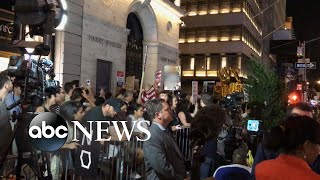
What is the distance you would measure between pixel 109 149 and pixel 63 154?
73cm

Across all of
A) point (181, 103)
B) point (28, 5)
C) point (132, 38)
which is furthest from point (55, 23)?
point (132, 38)

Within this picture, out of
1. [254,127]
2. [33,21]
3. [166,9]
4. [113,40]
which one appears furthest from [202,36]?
[33,21]

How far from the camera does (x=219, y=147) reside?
7461 mm

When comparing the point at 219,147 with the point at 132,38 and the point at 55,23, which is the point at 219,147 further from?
the point at 132,38

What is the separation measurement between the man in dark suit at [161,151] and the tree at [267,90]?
5.61 meters

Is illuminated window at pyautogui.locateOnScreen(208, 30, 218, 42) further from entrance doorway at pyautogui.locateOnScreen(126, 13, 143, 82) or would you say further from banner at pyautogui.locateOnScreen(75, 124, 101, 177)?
banner at pyautogui.locateOnScreen(75, 124, 101, 177)

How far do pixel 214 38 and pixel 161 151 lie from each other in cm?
4185

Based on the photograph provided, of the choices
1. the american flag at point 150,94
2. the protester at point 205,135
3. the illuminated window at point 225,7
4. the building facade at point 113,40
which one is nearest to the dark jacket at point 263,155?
the protester at point 205,135

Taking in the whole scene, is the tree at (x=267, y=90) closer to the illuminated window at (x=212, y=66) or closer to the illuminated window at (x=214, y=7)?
the illuminated window at (x=212, y=66)

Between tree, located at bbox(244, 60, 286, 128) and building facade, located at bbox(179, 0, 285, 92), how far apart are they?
32700mm

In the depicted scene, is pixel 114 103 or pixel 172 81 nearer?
pixel 114 103

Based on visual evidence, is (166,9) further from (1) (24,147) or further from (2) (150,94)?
(1) (24,147)

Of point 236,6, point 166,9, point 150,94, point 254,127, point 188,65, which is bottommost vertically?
point 254,127

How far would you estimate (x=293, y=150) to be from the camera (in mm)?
2998
